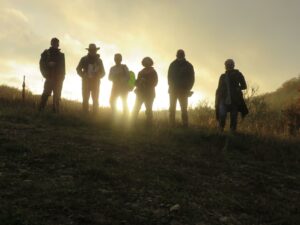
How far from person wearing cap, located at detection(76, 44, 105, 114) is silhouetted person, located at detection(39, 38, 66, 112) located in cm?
61

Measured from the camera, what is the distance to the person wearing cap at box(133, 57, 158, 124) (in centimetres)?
1390

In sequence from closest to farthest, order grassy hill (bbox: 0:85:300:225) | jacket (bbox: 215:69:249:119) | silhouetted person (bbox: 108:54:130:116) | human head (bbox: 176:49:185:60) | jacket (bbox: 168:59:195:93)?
1. grassy hill (bbox: 0:85:300:225)
2. jacket (bbox: 215:69:249:119)
3. jacket (bbox: 168:59:195:93)
4. human head (bbox: 176:49:185:60)
5. silhouetted person (bbox: 108:54:130:116)

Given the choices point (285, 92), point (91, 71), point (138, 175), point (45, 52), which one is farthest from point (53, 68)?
point (285, 92)

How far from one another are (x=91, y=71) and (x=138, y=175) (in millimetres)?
6809

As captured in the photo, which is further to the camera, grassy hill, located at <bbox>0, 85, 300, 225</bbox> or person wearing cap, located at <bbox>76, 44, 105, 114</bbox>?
person wearing cap, located at <bbox>76, 44, 105, 114</bbox>

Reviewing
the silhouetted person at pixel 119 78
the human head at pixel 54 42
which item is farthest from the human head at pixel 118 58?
the human head at pixel 54 42

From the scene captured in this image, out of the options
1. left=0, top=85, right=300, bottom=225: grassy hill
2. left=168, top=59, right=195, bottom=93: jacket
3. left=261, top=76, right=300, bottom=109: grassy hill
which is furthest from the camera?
left=261, top=76, right=300, bottom=109: grassy hill

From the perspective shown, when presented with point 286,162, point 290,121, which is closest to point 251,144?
point 286,162

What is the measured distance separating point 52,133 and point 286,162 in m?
5.48

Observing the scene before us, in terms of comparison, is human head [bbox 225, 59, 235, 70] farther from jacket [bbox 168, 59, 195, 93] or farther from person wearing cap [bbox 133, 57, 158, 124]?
person wearing cap [bbox 133, 57, 158, 124]

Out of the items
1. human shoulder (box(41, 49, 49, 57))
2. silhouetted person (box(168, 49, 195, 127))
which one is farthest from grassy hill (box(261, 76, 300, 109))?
human shoulder (box(41, 49, 49, 57))

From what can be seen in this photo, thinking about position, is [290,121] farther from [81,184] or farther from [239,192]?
[81,184]

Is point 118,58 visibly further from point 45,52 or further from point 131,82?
point 45,52

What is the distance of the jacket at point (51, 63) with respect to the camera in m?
14.1
